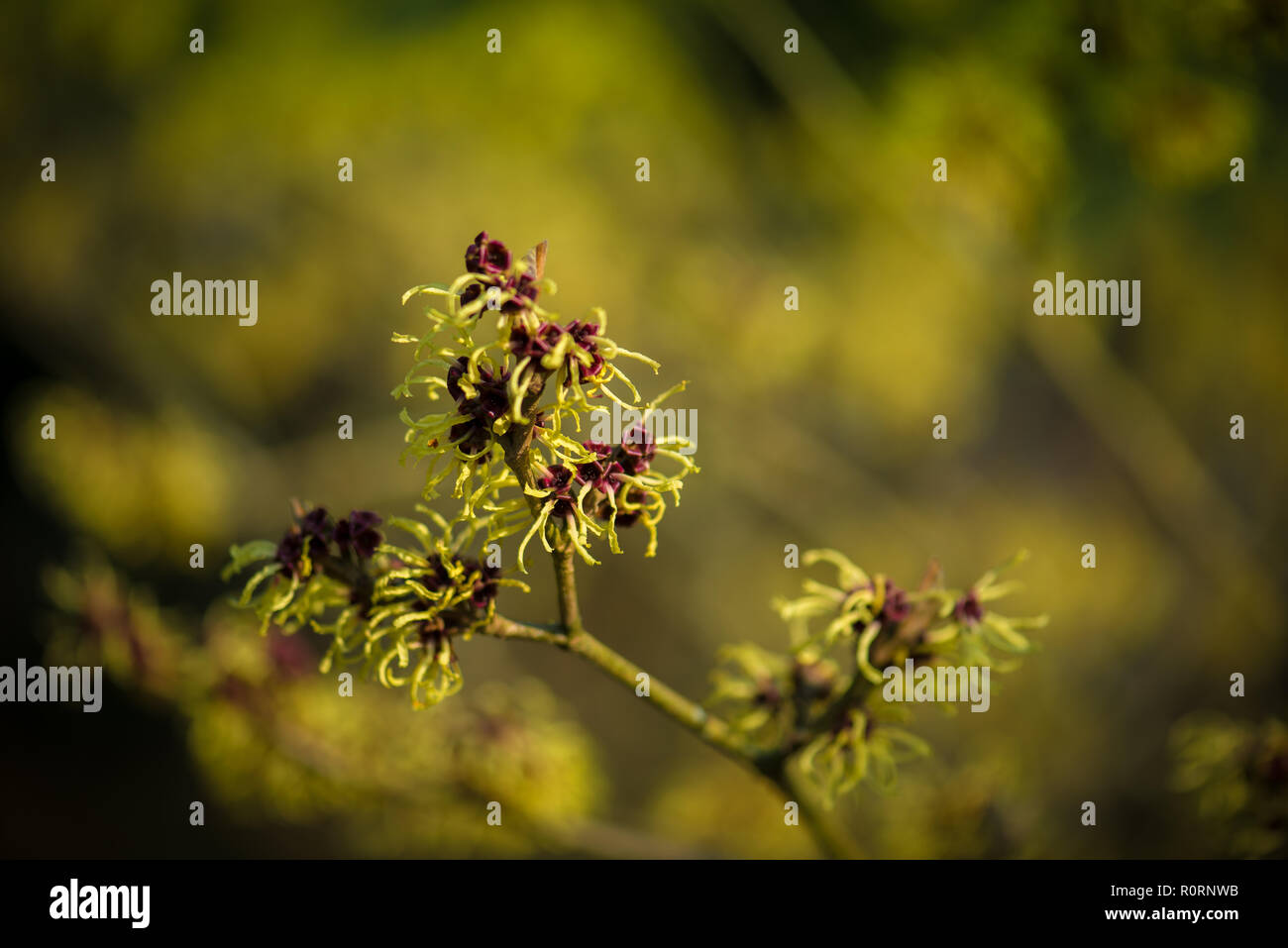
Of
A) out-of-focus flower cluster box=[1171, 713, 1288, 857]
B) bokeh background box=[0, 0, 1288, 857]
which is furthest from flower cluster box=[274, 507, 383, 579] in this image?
out-of-focus flower cluster box=[1171, 713, 1288, 857]

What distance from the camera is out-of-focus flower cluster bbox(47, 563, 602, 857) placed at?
149cm

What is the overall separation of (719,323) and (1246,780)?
5.82 feet

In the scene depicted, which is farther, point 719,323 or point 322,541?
point 719,323

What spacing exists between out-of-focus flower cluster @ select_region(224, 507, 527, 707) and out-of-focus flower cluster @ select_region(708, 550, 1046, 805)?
357mm

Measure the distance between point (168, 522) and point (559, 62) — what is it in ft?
7.15

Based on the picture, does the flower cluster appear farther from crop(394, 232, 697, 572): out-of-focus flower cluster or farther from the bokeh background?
the bokeh background

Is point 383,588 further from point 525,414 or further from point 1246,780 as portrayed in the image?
point 1246,780

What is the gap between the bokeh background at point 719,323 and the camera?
7.25 feet

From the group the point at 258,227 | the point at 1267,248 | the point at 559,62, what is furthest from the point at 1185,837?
the point at 258,227

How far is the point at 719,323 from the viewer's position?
2643mm

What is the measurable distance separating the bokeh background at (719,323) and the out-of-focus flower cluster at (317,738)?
13 cm

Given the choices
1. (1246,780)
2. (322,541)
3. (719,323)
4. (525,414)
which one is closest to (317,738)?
(322,541)

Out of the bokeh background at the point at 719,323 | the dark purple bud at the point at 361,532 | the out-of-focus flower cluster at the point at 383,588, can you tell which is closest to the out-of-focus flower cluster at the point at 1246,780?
the bokeh background at the point at 719,323

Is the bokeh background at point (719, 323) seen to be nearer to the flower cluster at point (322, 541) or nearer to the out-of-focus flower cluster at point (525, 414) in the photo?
the flower cluster at point (322, 541)
